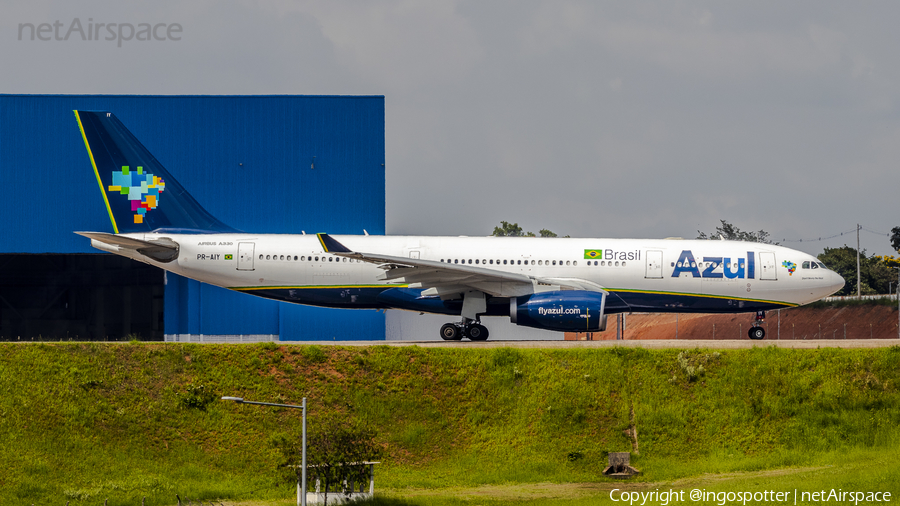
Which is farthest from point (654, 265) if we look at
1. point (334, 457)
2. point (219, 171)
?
point (219, 171)

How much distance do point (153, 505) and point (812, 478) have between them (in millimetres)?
15253

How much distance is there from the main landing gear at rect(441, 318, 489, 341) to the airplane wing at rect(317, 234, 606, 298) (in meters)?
1.26

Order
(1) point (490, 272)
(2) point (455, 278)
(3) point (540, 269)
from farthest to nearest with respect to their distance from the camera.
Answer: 1. (3) point (540, 269)
2. (2) point (455, 278)
3. (1) point (490, 272)

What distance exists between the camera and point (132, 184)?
32500mm

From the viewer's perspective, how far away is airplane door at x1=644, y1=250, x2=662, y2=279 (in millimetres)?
29000

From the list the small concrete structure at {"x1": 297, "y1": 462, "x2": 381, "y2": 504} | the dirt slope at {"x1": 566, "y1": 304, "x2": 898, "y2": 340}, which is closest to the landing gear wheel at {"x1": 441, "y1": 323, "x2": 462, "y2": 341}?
the small concrete structure at {"x1": 297, "y1": 462, "x2": 381, "y2": 504}

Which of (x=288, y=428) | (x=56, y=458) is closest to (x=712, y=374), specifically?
(x=288, y=428)

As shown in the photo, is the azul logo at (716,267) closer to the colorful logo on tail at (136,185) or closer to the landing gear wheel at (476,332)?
the landing gear wheel at (476,332)

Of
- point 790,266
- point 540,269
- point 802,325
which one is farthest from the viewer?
point 802,325

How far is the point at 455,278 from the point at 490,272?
Answer: 3.75 feet

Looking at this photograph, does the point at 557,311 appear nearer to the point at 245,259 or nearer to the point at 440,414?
the point at 440,414

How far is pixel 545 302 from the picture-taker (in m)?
26.9

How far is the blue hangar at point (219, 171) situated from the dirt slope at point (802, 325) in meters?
16.6

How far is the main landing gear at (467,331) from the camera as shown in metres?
28.9
